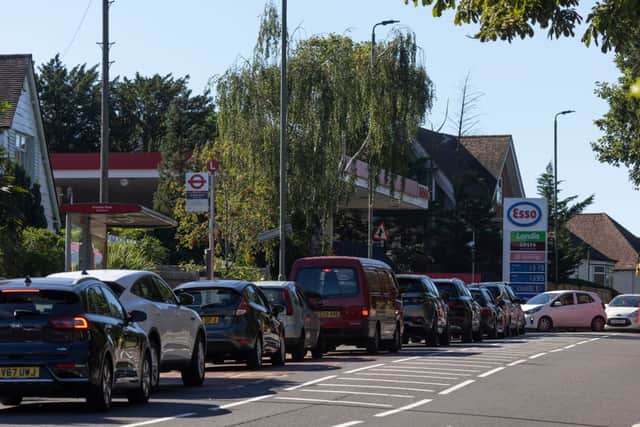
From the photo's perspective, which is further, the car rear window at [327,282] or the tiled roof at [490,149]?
the tiled roof at [490,149]

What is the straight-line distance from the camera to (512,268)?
5906 centimetres

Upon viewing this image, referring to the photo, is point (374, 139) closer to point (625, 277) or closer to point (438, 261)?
point (438, 261)

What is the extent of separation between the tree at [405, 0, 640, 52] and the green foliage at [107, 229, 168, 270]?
22.3m

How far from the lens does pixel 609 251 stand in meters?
111

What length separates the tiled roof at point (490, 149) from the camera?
9012cm

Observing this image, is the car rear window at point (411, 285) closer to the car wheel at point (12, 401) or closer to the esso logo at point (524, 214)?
the car wheel at point (12, 401)

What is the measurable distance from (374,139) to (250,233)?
6.37 meters

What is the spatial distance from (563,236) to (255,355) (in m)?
69.1

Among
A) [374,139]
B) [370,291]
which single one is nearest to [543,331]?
[374,139]

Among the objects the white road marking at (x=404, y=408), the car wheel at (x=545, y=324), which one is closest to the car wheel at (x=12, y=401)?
the white road marking at (x=404, y=408)

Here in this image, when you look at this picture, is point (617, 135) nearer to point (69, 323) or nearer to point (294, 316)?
point (294, 316)

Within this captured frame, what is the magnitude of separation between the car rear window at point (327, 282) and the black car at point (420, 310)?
4.59 metres

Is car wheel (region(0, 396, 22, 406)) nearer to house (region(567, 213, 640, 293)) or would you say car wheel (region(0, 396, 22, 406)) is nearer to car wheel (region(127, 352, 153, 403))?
car wheel (region(127, 352, 153, 403))

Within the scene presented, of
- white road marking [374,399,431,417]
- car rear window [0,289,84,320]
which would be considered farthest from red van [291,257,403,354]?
car rear window [0,289,84,320]
